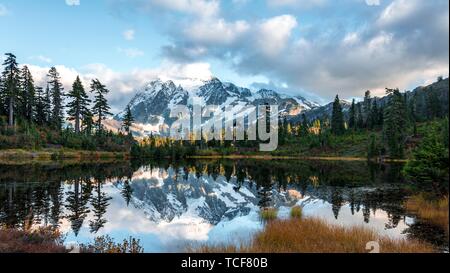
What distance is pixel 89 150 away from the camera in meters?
87.9

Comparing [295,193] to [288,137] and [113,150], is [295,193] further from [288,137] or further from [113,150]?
[288,137]

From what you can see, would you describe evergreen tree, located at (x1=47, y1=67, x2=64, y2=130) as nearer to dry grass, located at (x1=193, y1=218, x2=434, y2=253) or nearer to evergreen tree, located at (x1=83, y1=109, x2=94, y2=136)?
evergreen tree, located at (x1=83, y1=109, x2=94, y2=136)

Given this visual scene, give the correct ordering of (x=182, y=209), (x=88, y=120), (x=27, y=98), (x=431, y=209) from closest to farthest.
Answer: (x=431, y=209) < (x=182, y=209) < (x=27, y=98) < (x=88, y=120)

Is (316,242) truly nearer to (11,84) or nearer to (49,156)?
(49,156)

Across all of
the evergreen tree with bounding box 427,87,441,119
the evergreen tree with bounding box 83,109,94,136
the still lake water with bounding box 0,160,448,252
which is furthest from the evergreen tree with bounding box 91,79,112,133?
the evergreen tree with bounding box 427,87,441,119

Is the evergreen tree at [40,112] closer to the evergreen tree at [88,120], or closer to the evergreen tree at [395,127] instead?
the evergreen tree at [88,120]

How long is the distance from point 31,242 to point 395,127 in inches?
3728

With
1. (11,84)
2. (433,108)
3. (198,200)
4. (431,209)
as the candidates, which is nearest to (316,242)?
(431,209)

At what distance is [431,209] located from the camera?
21.3 m

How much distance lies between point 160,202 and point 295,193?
12.6m
